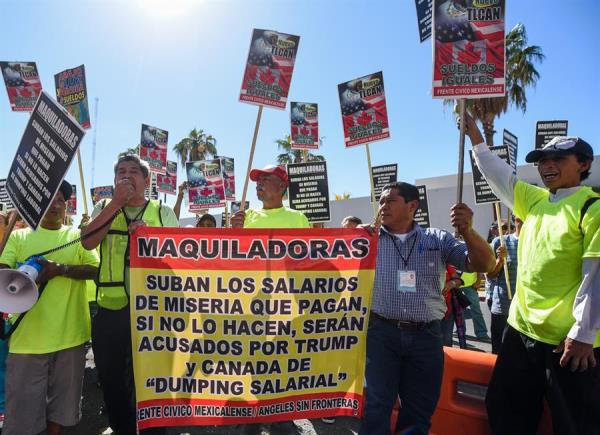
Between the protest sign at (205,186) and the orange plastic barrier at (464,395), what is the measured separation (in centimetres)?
704

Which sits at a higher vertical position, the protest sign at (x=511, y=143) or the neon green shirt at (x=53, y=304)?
the protest sign at (x=511, y=143)

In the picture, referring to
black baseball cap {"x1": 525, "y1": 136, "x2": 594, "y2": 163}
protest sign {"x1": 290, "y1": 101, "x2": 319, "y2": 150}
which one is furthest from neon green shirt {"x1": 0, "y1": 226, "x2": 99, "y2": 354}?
protest sign {"x1": 290, "y1": 101, "x2": 319, "y2": 150}

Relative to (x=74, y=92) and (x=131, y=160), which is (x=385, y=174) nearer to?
(x=74, y=92)

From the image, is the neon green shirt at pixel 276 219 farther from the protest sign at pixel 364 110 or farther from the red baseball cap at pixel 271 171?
the protest sign at pixel 364 110

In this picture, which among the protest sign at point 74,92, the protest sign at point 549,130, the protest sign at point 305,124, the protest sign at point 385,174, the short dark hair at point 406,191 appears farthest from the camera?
the protest sign at point 385,174

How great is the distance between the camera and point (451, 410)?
288 cm

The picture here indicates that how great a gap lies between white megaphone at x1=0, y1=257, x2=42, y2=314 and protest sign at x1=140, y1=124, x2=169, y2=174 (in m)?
6.75

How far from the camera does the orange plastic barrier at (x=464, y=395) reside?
2.78 metres

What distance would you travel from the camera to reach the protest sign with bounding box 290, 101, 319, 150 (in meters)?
7.98

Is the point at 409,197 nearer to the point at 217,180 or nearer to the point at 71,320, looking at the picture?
the point at 71,320

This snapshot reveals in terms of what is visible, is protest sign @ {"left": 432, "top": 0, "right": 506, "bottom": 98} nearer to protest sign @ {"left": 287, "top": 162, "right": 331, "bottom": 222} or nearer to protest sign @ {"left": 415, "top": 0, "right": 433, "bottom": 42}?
protest sign @ {"left": 415, "top": 0, "right": 433, "bottom": 42}

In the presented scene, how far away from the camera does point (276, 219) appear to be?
3629 millimetres

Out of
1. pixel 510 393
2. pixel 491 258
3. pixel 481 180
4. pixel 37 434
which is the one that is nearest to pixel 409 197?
Result: pixel 491 258

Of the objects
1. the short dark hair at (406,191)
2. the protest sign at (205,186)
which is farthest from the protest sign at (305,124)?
the short dark hair at (406,191)
